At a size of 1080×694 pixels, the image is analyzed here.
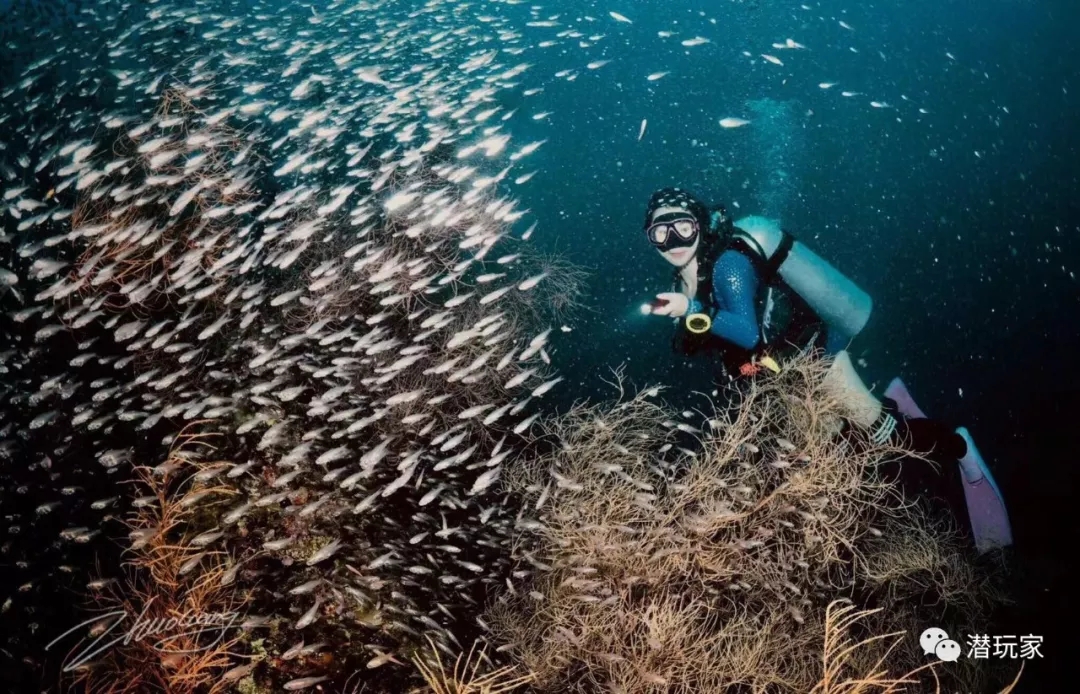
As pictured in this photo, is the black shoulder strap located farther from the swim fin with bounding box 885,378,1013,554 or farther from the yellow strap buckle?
the swim fin with bounding box 885,378,1013,554

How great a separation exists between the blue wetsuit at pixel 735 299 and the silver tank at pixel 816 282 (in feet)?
2.12

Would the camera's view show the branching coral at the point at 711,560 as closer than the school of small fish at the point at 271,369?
Yes

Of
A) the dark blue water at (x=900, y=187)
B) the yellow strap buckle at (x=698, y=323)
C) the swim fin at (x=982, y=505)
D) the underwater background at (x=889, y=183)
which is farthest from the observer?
the dark blue water at (x=900, y=187)

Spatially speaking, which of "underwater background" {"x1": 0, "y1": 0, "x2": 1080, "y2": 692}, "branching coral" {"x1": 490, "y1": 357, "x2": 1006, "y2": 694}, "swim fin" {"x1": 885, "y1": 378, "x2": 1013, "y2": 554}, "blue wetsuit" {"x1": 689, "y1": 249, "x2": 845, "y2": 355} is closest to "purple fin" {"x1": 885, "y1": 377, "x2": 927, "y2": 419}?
"swim fin" {"x1": 885, "y1": 378, "x2": 1013, "y2": 554}

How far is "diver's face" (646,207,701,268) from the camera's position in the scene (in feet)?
15.4

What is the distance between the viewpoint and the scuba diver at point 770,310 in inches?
186

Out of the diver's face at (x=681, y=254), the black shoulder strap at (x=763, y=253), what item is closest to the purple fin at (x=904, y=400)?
the black shoulder strap at (x=763, y=253)

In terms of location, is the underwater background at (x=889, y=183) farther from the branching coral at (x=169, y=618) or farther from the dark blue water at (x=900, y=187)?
the branching coral at (x=169, y=618)

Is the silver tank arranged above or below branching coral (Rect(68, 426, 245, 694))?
above

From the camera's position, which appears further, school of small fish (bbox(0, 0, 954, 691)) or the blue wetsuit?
the blue wetsuit

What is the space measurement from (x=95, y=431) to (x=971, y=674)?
8.94m

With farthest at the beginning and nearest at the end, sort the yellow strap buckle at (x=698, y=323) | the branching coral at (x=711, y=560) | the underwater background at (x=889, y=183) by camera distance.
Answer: the underwater background at (x=889, y=183), the yellow strap buckle at (x=698, y=323), the branching coral at (x=711, y=560)

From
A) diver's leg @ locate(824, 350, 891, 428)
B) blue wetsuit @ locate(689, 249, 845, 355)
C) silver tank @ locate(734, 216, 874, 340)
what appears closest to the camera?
blue wetsuit @ locate(689, 249, 845, 355)

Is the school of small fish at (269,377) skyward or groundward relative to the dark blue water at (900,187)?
skyward
